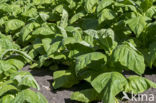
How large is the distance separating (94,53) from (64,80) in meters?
0.59

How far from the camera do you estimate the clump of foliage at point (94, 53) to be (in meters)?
2.61

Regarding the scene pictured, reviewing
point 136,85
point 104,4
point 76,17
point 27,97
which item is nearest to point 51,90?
point 27,97

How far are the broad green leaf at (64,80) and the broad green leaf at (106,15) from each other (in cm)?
103

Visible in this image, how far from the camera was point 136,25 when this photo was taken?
11.2 feet

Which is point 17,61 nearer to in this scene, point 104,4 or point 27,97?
point 27,97

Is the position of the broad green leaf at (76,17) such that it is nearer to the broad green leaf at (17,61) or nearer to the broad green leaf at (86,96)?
the broad green leaf at (17,61)

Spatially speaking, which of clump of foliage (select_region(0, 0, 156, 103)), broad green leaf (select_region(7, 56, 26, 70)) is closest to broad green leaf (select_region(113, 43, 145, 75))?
clump of foliage (select_region(0, 0, 156, 103))

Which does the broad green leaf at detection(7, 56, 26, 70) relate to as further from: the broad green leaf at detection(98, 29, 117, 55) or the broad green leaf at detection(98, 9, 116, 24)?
the broad green leaf at detection(98, 9, 116, 24)

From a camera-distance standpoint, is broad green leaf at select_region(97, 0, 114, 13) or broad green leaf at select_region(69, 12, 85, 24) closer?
broad green leaf at select_region(97, 0, 114, 13)

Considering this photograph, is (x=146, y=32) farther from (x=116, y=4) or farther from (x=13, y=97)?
(x=13, y=97)

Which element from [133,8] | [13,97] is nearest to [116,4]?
[133,8]

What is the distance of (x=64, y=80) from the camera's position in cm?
320

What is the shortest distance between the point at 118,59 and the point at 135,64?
18 cm

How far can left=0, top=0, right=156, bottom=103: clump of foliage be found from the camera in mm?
2605
